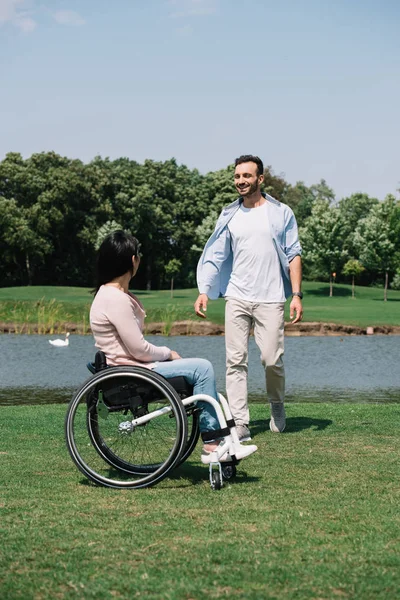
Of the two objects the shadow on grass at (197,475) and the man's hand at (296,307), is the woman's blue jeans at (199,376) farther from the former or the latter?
the man's hand at (296,307)

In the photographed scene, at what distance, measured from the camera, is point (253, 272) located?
7.14 m

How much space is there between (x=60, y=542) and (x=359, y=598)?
1382 mm

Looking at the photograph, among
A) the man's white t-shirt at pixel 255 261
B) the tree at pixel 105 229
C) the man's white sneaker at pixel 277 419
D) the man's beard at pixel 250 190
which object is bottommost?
the man's white sneaker at pixel 277 419

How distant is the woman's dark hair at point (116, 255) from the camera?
16.7ft

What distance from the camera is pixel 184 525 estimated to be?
3.99m

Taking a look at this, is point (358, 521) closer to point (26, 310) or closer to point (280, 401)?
point (280, 401)

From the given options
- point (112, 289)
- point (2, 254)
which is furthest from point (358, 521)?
point (2, 254)

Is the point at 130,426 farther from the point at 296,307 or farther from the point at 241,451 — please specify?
the point at 296,307

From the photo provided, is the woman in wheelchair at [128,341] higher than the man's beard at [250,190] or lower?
lower

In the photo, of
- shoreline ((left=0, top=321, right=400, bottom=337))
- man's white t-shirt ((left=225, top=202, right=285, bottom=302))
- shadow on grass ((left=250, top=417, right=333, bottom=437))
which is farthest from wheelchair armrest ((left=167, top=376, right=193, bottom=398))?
shoreline ((left=0, top=321, right=400, bottom=337))

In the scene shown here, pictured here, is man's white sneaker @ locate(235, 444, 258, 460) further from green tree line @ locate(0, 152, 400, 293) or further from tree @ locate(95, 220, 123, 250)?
Answer: tree @ locate(95, 220, 123, 250)

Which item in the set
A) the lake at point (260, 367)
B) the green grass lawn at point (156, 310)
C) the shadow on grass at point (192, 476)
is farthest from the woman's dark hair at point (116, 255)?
the green grass lawn at point (156, 310)

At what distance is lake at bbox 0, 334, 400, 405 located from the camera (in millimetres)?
14109

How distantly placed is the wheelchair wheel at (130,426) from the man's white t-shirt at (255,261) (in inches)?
82.1
